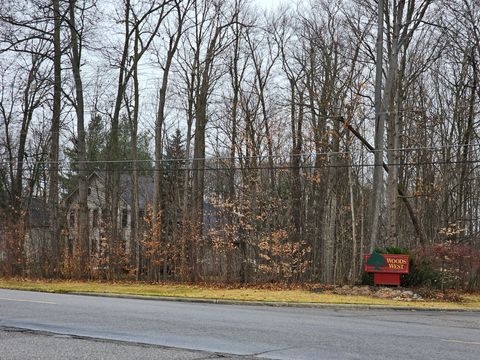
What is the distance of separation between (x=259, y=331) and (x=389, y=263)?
1285 cm

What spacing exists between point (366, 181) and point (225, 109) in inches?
402

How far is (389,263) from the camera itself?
22.9 metres

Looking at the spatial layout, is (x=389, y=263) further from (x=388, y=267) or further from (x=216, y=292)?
(x=216, y=292)

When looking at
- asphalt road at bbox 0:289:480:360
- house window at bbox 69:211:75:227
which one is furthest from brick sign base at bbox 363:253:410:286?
house window at bbox 69:211:75:227

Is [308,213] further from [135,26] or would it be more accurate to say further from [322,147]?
[135,26]

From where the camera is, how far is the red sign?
74.9 feet

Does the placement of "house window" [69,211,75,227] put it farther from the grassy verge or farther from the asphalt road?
the asphalt road

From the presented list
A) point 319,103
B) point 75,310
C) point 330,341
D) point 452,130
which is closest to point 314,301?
point 75,310

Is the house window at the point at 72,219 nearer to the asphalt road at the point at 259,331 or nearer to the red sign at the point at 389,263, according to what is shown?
the red sign at the point at 389,263

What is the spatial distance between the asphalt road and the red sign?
718cm

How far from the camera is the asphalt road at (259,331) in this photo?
905cm

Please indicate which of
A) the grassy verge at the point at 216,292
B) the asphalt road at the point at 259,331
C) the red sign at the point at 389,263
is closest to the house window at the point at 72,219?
the grassy verge at the point at 216,292

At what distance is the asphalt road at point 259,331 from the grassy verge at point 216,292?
5017 millimetres

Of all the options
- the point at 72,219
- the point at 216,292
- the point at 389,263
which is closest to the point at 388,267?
the point at 389,263
